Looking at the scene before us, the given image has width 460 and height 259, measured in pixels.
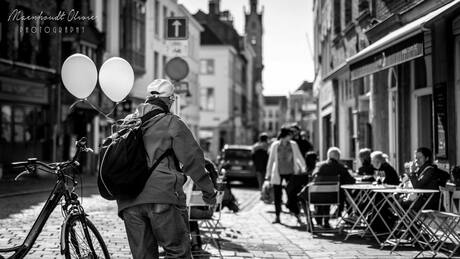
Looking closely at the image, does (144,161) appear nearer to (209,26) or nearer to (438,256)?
(438,256)

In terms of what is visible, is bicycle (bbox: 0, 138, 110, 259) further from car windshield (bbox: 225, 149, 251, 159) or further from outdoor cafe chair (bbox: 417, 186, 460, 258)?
car windshield (bbox: 225, 149, 251, 159)

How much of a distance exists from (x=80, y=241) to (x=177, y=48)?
6456 millimetres

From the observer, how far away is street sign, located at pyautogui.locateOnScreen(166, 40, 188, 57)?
1202 cm

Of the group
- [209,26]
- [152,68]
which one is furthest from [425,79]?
[209,26]

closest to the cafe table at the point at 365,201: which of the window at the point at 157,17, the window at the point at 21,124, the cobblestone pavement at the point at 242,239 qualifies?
the cobblestone pavement at the point at 242,239

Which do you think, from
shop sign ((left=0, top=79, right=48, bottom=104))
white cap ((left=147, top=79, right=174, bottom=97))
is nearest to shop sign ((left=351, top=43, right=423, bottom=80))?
white cap ((left=147, top=79, right=174, bottom=97))

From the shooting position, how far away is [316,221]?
1291 cm

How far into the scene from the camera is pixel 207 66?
219 ft

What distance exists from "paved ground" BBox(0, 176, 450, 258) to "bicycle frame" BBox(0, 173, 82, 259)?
228cm

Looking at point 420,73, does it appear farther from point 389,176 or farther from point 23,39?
point 23,39

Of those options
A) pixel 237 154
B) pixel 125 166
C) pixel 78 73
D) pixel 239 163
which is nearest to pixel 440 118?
pixel 78 73

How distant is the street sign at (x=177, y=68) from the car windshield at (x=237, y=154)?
48.6ft

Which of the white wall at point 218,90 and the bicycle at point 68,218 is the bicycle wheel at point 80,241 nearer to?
the bicycle at point 68,218

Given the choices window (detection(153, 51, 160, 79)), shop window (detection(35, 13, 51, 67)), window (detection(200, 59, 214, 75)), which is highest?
window (detection(200, 59, 214, 75))
